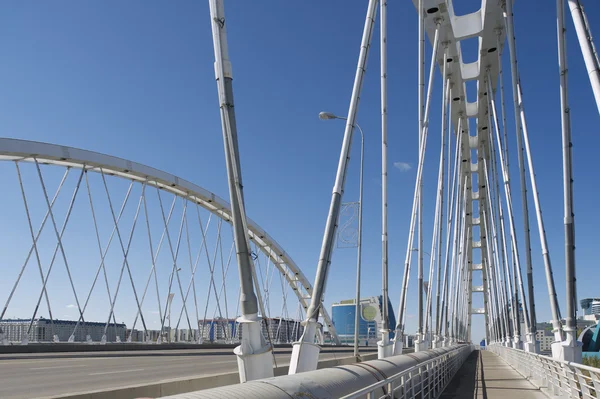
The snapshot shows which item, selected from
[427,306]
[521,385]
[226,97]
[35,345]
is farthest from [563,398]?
[35,345]

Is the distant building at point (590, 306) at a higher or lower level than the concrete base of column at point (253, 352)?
lower

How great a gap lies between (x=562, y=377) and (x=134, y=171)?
31515 mm

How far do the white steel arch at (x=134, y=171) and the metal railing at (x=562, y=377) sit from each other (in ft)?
28.5

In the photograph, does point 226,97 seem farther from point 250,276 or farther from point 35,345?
point 35,345

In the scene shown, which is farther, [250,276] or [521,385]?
[521,385]

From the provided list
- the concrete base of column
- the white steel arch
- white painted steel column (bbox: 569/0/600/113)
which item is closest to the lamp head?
the white steel arch

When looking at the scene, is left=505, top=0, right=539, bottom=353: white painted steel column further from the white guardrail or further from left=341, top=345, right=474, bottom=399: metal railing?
the white guardrail

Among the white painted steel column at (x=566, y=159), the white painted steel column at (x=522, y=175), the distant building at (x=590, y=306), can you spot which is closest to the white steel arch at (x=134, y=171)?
the white painted steel column at (x=566, y=159)

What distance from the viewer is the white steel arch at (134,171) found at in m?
30.0

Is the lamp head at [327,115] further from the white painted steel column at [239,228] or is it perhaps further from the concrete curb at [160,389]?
the white painted steel column at [239,228]

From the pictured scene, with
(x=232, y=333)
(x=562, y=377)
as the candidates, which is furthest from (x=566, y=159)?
(x=232, y=333)

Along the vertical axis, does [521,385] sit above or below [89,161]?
below

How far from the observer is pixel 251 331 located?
276 inches

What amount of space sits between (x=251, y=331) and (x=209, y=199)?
41114mm
